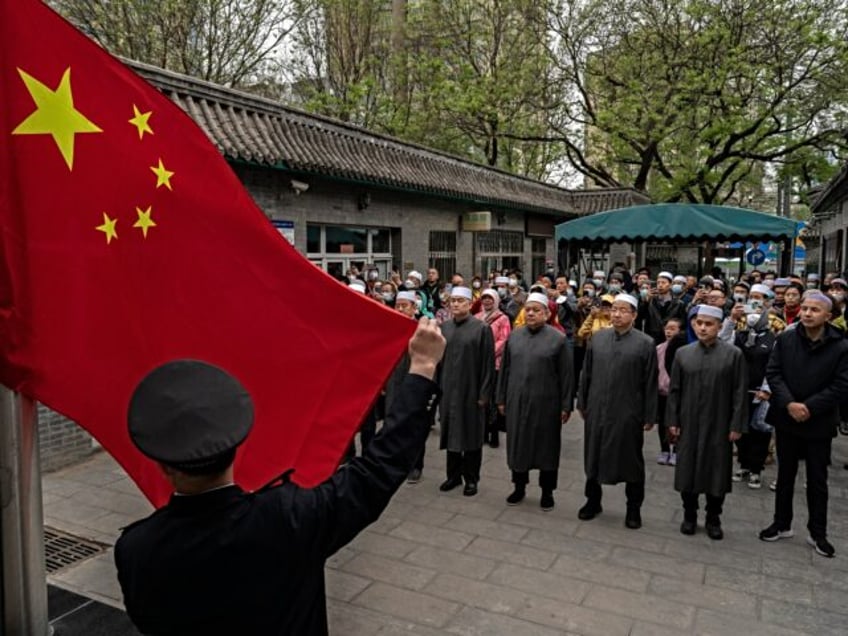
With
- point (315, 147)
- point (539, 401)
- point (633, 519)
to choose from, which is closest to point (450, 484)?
point (539, 401)

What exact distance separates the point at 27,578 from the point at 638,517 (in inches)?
170

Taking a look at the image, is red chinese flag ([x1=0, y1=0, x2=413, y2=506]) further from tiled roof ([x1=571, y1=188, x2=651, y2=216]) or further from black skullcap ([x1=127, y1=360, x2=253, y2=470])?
tiled roof ([x1=571, y1=188, x2=651, y2=216])

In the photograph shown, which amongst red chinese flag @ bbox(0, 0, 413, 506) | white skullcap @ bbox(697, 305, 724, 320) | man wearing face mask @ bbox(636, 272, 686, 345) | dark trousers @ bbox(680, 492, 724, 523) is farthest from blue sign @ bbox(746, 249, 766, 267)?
red chinese flag @ bbox(0, 0, 413, 506)

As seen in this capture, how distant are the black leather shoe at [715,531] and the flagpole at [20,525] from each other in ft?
15.0

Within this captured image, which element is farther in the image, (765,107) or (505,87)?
(505,87)

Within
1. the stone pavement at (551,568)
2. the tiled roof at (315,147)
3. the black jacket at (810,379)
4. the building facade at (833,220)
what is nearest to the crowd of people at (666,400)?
the black jacket at (810,379)

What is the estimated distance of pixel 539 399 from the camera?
6.02m

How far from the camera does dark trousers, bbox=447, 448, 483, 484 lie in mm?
6477

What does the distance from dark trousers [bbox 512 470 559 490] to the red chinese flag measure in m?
3.59

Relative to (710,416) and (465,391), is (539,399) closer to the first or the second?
(465,391)

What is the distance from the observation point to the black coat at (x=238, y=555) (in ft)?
5.27

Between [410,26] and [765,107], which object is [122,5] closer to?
[410,26]

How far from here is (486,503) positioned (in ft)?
20.2

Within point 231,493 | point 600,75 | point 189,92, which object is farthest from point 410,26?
point 231,493
